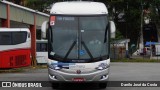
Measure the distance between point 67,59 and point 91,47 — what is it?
3.61 feet

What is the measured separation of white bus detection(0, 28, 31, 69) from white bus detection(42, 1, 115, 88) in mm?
11480

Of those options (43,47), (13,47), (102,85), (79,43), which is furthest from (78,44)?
(43,47)

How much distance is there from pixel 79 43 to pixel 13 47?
1233 centimetres

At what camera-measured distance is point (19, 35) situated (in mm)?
29156

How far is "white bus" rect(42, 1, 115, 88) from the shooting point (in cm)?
1669

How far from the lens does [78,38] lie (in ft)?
56.6

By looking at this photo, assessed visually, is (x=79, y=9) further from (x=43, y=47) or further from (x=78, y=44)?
(x=43, y=47)

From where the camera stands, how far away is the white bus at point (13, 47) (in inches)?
1124

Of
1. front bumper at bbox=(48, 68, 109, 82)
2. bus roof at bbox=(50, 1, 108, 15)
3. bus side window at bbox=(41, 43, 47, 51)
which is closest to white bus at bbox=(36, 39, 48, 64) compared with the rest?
bus side window at bbox=(41, 43, 47, 51)

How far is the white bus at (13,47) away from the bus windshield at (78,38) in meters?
11.8

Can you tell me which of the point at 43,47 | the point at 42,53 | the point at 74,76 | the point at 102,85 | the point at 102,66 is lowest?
the point at 102,85

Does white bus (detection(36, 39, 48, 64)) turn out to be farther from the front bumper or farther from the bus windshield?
the front bumper

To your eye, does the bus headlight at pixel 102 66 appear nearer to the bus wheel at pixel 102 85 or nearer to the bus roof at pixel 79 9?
the bus wheel at pixel 102 85

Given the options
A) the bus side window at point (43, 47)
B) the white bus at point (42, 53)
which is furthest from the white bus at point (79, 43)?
the bus side window at point (43, 47)
